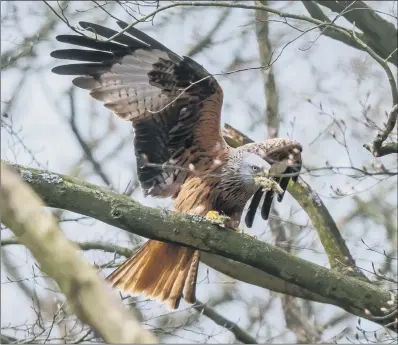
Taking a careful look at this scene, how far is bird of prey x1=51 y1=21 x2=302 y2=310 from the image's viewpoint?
252 inches

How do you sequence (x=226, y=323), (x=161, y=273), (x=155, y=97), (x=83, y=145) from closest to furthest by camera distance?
(x=161, y=273)
(x=155, y=97)
(x=226, y=323)
(x=83, y=145)

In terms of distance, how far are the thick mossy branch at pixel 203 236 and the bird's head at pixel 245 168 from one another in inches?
64.8

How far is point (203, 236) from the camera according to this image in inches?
201

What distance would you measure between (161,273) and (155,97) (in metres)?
1.44

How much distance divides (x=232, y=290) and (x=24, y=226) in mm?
8938

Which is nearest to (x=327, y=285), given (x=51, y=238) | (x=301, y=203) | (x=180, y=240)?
(x=180, y=240)

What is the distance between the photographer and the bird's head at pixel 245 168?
6945 millimetres

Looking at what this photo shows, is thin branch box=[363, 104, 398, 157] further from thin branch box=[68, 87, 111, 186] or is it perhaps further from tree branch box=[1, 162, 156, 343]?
thin branch box=[68, 87, 111, 186]

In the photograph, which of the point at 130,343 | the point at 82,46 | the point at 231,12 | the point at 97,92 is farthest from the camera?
the point at 231,12

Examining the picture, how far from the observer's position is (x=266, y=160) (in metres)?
7.25

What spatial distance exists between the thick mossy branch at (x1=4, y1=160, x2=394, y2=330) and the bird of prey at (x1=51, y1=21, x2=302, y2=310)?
0.90 metres

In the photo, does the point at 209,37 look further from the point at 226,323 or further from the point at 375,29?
the point at 226,323

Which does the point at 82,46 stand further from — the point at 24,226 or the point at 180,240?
the point at 24,226

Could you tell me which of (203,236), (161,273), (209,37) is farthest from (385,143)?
(209,37)
